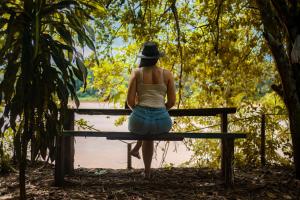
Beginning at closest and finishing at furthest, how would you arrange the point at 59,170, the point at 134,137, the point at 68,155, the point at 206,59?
1. the point at 134,137
2. the point at 59,170
3. the point at 68,155
4. the point at 206,59

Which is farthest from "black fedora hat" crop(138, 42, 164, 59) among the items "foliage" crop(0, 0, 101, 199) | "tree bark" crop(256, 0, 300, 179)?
"tree bark" crop(256, 0, 300, 179)

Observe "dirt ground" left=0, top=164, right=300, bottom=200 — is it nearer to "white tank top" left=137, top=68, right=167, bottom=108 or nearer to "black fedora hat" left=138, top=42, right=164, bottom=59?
"white tank top" left=137, top=68, right=167, bottom=108

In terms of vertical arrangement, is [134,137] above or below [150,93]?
below

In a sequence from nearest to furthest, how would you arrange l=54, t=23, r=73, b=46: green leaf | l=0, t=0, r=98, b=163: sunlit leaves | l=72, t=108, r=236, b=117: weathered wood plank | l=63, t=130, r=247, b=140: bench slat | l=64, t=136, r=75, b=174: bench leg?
l=0, t=0, r=98, b=163: sunlit leaves, l=54, t=23, r=73, b=46: green leaf, l=63, t=130, r=247, b=140: bench slat, l=72, t=108, r=236, b=117: weathered wood plank, l=64, t=136, r=75, b=174: bench leg

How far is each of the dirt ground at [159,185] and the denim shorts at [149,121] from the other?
0.68 metres

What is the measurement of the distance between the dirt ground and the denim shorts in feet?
2.25

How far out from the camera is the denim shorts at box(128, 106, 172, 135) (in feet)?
16.2

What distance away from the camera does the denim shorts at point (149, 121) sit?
494 centimetres

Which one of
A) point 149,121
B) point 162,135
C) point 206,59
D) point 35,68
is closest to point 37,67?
point 35,68

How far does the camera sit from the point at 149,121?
4.94 m

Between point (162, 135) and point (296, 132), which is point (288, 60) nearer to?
point (296, 132)

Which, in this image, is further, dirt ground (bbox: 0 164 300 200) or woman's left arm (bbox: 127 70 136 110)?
woman's left arm (bbox: 127 70 136 110)

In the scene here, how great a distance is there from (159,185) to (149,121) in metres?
0.84

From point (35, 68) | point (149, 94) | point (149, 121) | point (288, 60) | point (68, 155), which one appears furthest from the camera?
point (68, 155)
